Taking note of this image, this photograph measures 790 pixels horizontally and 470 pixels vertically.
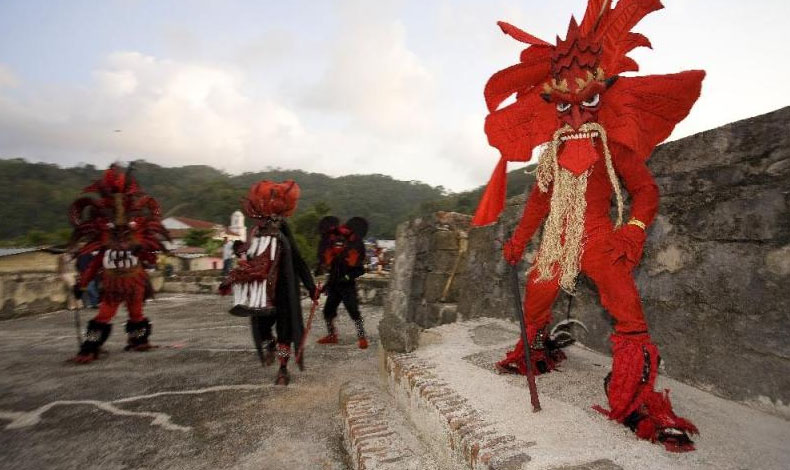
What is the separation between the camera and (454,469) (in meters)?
1.65

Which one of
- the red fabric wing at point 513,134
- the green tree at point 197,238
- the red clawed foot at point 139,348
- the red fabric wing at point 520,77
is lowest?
the green tree at point 197,238

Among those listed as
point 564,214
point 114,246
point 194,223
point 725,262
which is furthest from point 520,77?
point 194,223

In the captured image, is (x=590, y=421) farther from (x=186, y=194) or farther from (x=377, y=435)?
(x=186, y=194)

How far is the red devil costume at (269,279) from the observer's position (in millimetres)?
3322

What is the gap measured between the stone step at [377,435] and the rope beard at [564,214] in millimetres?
1068

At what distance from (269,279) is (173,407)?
3.67 ft

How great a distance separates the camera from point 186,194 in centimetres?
6700

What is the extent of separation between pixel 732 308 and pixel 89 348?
521cm

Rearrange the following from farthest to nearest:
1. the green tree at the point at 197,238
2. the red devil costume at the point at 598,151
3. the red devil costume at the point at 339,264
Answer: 1. the green tree at the point at 197,238
2. the red devil costume at the point at 339,264
3. the red devil costume at the point at 598,151

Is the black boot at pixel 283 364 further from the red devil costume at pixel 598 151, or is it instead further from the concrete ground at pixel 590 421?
the red devil costume at pixel 598 151

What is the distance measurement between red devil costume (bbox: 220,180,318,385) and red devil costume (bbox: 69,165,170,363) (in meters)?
1.49

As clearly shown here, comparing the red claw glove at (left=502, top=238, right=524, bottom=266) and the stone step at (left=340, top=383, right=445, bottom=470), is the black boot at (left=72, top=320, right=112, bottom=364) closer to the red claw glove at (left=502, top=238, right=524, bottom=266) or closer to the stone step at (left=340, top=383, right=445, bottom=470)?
the stone step at (left=340, top=383, right=445, bottom=470)

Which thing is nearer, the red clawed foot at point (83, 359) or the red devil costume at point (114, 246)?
the red clawed foot at point (83, 359)

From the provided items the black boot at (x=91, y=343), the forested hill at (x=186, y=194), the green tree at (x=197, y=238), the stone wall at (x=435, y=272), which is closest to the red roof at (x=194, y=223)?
the forested hill at (x=186, y=194)
